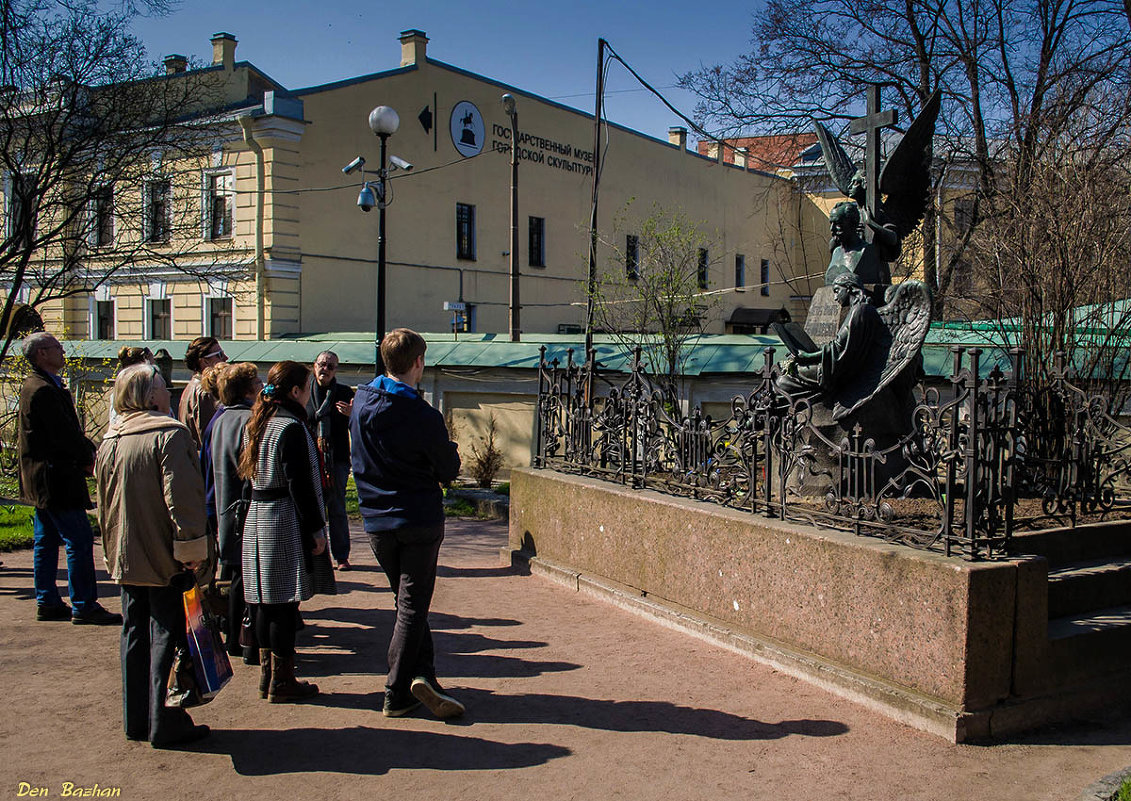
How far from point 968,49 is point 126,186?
1394cm

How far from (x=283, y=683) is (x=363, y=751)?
2.64ft

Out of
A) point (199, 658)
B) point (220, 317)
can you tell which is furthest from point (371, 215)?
point (199, 658)

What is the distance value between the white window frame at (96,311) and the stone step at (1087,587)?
27.0 metres

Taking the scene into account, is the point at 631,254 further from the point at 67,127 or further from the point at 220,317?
the point at 67,127

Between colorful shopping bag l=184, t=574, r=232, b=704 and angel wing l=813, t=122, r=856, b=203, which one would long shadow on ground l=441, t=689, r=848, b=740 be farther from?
angel wing l=813, t=122, r=856, b=203

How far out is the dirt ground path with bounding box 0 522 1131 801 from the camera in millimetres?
4211

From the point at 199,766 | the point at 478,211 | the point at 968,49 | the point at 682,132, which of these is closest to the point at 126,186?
the point at 199,766

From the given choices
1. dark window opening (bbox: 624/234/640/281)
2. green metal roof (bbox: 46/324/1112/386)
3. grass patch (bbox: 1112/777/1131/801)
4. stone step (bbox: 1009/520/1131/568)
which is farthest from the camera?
dark window opening (bbox: 624/234/640/281)

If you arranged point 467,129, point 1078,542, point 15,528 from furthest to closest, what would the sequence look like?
point 467,129
point 15,528
point 1078,542

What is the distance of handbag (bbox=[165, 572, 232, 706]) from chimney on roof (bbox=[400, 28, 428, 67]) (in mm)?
25108

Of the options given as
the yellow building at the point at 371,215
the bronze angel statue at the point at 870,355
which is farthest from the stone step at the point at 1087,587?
the yellow building at the point at 371,215

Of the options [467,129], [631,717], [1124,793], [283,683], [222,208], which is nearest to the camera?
[1124,793]

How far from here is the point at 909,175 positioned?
25.3 ft

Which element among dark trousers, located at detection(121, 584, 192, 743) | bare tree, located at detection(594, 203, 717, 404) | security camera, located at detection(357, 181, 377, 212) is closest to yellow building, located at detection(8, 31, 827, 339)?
bare tree, located at detection(594, 203, 717, 404)
